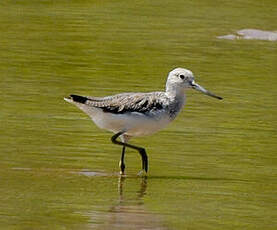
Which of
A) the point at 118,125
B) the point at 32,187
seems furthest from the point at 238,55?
the point at 32,187

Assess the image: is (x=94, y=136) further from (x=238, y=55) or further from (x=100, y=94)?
(x=238, y=55)

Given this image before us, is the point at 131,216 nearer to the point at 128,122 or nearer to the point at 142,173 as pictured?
the point at 142,173

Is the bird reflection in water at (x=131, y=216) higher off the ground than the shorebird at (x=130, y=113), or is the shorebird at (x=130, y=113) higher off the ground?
the shorebird at (x=130, y=113)

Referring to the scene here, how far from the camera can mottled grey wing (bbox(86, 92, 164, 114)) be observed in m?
12.3

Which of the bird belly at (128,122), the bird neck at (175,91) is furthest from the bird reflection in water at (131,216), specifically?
the bird neck at (175,91)

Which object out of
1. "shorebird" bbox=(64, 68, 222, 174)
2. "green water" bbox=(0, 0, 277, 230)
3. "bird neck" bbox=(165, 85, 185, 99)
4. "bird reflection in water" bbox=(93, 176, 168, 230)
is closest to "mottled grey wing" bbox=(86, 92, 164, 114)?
"shorebird" bbox=(64, 68, 222, 174)

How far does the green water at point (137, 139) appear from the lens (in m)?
10.6

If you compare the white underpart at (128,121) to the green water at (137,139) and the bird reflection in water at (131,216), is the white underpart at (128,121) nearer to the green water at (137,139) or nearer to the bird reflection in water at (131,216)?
the green water at (137,139)

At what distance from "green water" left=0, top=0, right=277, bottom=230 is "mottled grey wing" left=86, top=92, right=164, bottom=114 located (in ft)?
1.96

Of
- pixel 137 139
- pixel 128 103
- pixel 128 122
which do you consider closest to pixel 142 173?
pixel 128 122

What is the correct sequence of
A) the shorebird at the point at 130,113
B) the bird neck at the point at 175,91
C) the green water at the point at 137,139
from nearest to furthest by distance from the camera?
the green water at the point at 137,139 < the shorebird at the point at 130,113 < the bird neck at the point at 175,91

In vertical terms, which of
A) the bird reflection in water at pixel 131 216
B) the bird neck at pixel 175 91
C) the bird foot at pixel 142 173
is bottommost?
the bird reflection in water at pixel 131 216

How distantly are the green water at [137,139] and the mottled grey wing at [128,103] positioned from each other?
0.60 meters

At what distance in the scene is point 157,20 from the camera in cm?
2253
